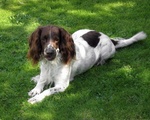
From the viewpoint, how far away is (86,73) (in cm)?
726

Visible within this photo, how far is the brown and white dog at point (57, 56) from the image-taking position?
247 inches

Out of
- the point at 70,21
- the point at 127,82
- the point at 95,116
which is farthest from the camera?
the point at 70,21

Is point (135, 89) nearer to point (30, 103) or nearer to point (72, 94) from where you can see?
point (72, 94)

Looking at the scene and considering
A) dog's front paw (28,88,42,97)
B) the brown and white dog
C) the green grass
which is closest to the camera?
the green grass

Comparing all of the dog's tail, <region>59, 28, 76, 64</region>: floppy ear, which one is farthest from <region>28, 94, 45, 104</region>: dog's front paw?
the dog's tail

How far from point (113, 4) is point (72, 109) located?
5.42m

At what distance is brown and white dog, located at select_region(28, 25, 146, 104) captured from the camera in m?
6.28

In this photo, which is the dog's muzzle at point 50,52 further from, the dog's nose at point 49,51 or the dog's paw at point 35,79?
the dog's paw at point 35,79

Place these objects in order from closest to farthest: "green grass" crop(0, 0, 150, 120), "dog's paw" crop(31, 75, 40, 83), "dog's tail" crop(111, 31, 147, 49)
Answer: "green grass" crop(0, 0, 150, 120) → "dog's paw" crop(31, 75, 40, 83) → "dog's tail" crop(111, 31, 147, 49)

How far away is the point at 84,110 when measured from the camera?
5.99 metres

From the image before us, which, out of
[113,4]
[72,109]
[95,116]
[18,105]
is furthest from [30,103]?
[113,4]

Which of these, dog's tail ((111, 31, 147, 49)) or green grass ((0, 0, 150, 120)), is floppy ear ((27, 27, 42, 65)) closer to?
green grass ((0, 0, 150, 120))

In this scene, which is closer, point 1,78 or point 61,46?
point 61,46

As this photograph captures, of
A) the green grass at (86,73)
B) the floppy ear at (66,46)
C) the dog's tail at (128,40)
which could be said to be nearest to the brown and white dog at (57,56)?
the floppy ear at (66,46)
